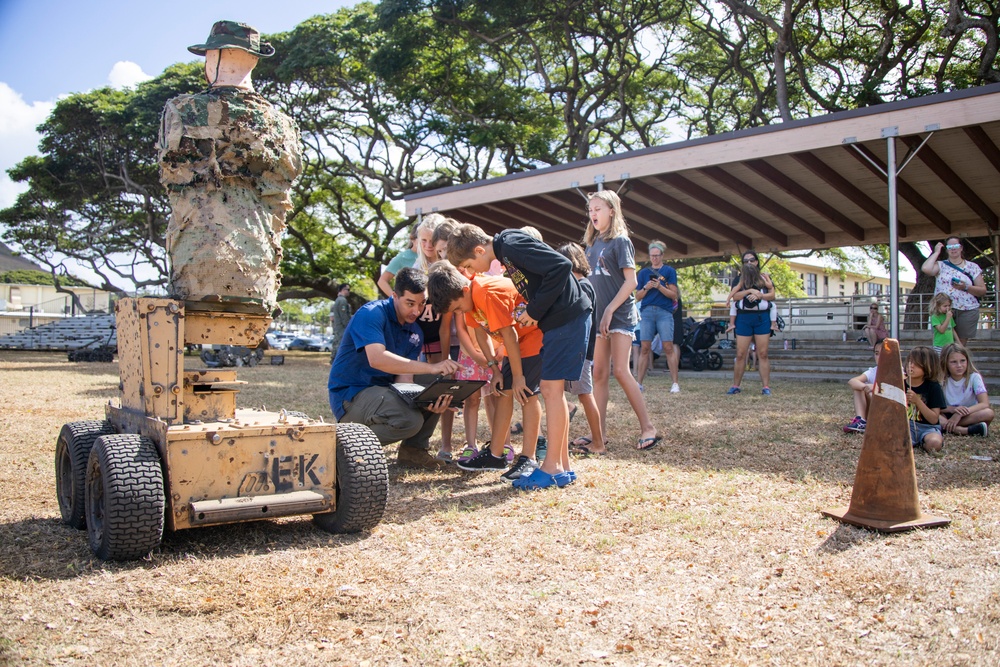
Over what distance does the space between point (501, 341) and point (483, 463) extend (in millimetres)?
806

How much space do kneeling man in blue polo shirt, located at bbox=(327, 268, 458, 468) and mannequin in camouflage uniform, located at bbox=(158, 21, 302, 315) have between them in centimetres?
94

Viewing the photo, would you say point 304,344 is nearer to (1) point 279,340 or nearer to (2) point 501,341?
(1) point 279,340

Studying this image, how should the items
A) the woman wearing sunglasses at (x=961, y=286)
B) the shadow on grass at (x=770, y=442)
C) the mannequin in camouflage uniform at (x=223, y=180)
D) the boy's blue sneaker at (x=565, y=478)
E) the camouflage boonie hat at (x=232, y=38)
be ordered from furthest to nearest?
the woman wearing sunglasses at (x=961, y=286), the shadow on grass at (x=770, y=442), the boy's blue sneaker at (x=565, y=478), the camouflage boonie hat at (x=232, y=38), the mannequin in camouflage uniform at (x=223, y=180)

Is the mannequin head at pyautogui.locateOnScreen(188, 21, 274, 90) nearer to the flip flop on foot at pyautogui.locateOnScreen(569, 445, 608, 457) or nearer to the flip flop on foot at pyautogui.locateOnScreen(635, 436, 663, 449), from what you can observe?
the flip flop on foot at pyautogui.locateOnScreen(569, 445, 608, 457)

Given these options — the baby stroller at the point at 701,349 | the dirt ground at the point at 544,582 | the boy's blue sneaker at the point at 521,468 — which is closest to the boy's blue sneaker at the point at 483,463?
the dirt ground at the point at 544,582

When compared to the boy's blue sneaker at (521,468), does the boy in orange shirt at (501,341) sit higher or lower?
higher

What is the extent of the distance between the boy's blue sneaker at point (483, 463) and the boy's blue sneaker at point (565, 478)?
1.89 feet

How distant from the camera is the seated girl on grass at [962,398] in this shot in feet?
19.6

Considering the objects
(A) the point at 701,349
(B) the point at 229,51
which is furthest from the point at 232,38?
(A) the point at 701,349

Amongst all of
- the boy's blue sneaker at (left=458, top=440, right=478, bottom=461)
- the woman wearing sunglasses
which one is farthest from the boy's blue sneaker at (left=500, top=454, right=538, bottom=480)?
the woman wearing sunglasses

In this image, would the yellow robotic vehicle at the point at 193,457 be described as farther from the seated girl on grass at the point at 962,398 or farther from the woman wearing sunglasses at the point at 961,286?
the woman wearing sunglasses at the point at 961,286

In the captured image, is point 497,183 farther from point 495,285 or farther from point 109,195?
point 109,195

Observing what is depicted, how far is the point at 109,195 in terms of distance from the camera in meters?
28.7

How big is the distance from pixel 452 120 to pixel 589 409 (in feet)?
60.6
